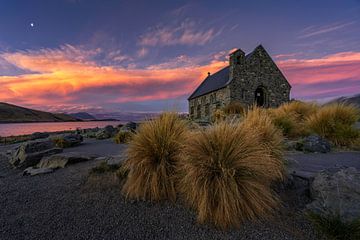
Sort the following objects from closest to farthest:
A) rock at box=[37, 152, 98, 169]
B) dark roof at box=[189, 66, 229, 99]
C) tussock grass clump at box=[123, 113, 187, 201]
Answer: tussock grass clump at box=[123, 113, 187, 201], rock at box=[37, 152, 98, 169], dark roof at box=[189, 66, 229, 99]

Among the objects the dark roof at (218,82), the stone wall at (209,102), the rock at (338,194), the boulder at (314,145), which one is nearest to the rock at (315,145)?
the boulder at (314,145)

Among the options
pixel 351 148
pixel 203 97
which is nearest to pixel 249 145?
pixel 351 148

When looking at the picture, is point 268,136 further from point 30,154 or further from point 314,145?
point 30,154

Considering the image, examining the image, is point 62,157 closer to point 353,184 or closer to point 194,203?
point 194,203

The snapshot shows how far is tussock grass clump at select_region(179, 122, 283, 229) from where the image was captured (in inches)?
101

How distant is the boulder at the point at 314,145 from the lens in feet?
20.0

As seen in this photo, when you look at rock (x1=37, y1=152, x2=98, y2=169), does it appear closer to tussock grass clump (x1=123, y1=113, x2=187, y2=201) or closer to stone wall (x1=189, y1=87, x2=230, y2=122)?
tussock grass clump (x1=123, y1=113, x2=187, y2=201)

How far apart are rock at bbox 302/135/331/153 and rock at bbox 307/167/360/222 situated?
11.4 feet

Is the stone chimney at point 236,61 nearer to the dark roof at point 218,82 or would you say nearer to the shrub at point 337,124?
the dark roof at point 218,82

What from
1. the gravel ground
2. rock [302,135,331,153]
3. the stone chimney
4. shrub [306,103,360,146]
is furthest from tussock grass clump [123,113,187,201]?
the stone chimney

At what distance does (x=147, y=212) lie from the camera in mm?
2953

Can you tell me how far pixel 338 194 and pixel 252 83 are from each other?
21.3m

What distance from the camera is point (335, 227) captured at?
2.28 m

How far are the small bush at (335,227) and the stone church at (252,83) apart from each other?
1886 centimetres
